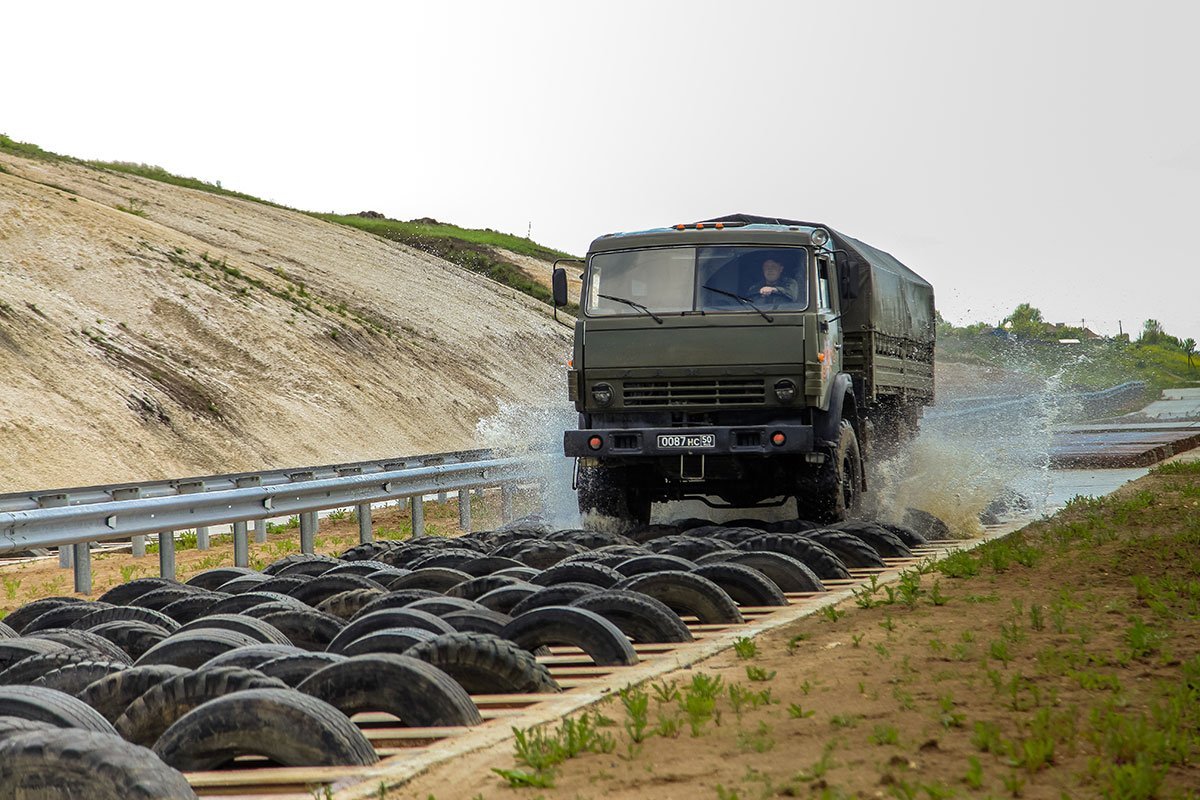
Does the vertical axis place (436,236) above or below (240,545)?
above

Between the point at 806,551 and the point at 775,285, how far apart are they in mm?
4225

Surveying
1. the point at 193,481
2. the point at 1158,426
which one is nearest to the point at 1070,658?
the point at 193,481

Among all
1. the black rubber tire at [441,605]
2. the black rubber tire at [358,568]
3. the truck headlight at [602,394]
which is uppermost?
the truck headlight at [602,394]

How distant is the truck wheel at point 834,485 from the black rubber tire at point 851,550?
2570 millimetres

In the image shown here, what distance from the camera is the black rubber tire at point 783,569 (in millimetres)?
10688

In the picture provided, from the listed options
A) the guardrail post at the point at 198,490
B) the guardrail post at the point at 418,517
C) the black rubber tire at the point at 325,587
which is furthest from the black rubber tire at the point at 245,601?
the guardrail post at the point at 418,517

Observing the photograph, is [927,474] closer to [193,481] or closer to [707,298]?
[707,298]

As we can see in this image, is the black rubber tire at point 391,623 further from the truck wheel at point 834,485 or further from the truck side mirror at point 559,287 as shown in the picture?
the truck side mirror at point 559,287

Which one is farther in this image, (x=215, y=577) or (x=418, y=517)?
(x=418, y=517)

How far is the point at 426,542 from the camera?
14.5 meters

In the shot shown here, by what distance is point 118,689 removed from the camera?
20.0ft

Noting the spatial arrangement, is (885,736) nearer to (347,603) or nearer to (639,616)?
(639,616)

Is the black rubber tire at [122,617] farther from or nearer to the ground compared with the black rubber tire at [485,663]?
nearer to the ground

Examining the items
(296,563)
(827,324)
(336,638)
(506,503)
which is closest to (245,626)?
(336,638)
